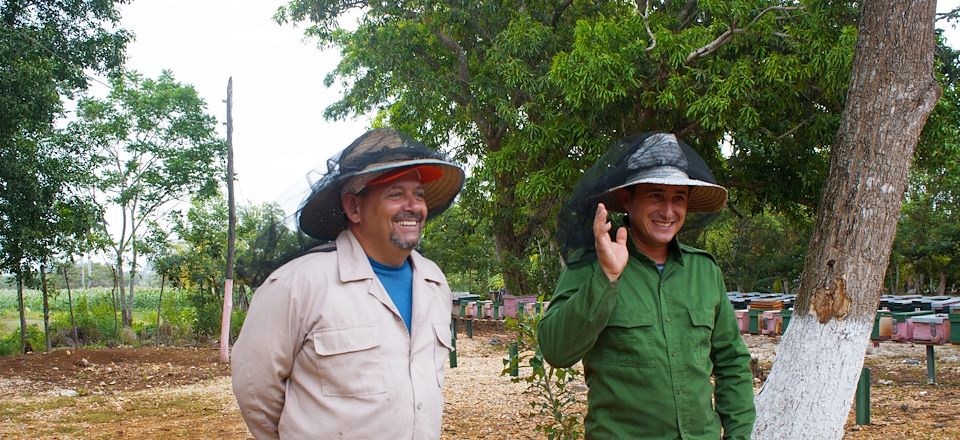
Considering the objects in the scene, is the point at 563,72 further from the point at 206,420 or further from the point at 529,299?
the point at 206,420

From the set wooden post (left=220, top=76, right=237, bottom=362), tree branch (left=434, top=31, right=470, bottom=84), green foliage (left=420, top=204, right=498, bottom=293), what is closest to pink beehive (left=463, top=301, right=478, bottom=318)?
green foliage (left=420, top=204, right=498, bottom=293)

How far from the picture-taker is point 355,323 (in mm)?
1958

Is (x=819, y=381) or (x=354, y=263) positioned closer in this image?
(x=354, y=263)

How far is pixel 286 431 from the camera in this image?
6.37 ft

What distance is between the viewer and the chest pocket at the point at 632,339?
2.17 meters

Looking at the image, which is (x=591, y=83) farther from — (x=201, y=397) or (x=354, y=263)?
(x=354, y=263)

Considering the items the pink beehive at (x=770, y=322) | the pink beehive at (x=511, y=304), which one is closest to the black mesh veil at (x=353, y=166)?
the pink beehive at (x=770, y=322)

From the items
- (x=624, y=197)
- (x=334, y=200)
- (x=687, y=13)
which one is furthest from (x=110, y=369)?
(x=624, y=197)

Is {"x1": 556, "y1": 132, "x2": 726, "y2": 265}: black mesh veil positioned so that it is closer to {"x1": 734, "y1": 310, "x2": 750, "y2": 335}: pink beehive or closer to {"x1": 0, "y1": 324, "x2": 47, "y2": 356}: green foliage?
{"x1": 734, "y1": 310, "x2": 750, "y2": 335}: pink beehive

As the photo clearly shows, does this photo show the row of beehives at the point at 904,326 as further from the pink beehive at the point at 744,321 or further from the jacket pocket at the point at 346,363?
the jacket pocket at the point at 346,363

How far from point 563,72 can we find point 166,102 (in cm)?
1379

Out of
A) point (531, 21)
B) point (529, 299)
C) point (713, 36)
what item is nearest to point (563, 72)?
point (713, 36)

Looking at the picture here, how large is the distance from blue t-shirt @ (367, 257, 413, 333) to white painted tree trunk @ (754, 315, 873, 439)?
3334mm

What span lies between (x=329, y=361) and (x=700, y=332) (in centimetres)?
107
